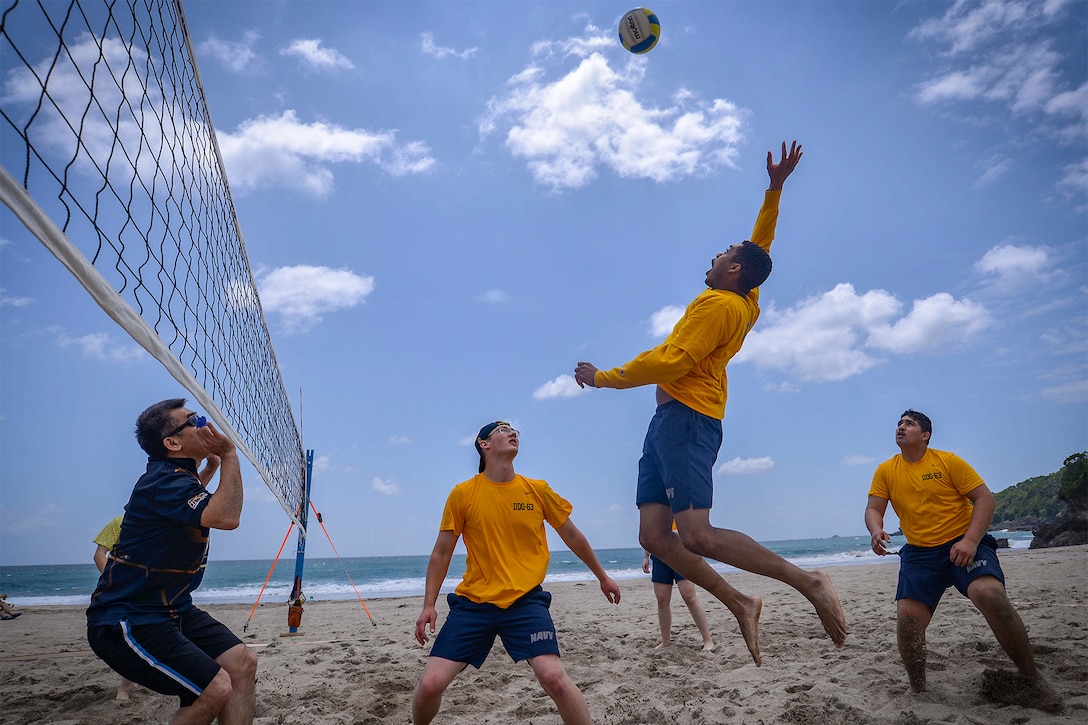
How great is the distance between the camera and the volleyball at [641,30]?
5.03m

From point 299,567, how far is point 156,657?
5.72 meters

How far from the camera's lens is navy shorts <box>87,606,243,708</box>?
257cm

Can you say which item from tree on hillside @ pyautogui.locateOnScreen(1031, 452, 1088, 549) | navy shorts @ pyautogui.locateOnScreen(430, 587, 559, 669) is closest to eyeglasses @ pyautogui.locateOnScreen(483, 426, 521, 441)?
navy shorts @ pyautogui.locateOnScreen(430, 587, 559, 669)

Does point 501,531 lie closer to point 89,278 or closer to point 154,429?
point 154,429

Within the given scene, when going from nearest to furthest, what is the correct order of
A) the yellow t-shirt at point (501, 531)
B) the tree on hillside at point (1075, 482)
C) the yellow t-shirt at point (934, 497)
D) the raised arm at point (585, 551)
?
the yellow t-shirt at point (501, 531)
the raised arm at point (585, 551)
the yellow t-shirt at point (934, 497)
the tree on hillside at point (1075, 482)

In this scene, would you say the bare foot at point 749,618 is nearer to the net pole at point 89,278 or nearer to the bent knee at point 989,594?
the bent knee at point 989,594

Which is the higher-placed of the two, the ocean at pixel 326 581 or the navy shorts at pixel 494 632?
the navy shorts at pixel 494 632

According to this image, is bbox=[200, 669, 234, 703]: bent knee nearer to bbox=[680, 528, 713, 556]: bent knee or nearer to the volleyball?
bbox=[680, 528, 713, 556]: bent knee

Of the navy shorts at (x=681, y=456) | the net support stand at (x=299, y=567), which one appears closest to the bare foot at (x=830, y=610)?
the navy shorts at (x=681, y=456)

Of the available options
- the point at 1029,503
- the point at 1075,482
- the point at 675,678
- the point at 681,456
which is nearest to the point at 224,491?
the point at 681,456

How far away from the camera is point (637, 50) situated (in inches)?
199

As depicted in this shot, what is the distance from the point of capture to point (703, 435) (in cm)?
340

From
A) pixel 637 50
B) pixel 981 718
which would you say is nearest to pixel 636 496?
pixel 981 718

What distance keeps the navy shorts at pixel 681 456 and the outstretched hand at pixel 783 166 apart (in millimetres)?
1401
